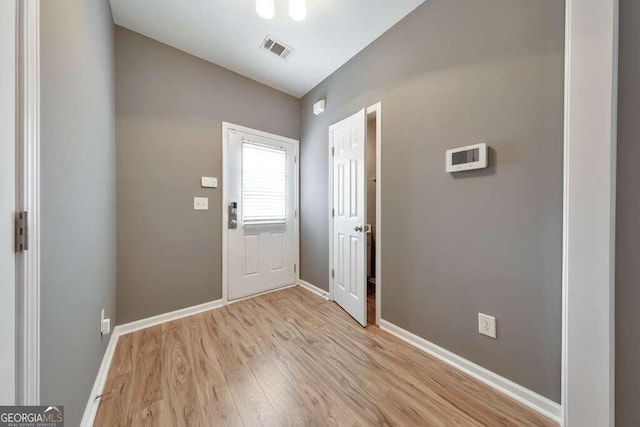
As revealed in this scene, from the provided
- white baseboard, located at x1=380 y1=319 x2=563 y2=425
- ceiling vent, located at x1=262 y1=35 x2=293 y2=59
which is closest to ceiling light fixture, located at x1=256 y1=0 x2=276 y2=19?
ceiling vent, located at x1=262 y1=35 x2=293 y2=59

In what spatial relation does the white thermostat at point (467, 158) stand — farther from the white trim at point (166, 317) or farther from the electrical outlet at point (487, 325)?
the white trim at point (166, 317)

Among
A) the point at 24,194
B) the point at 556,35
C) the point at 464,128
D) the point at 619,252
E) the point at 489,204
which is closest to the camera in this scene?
the point at 24,194

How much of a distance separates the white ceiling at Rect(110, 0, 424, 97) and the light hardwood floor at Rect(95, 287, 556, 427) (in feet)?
8.92

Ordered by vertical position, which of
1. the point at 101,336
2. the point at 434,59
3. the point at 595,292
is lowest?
the point at 101,336

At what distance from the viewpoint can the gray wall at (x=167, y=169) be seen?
2025 millimetres

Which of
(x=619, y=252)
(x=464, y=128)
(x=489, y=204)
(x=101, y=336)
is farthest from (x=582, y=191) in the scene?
(x=101, y=336)

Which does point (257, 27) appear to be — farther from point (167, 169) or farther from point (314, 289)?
point (314, 289)

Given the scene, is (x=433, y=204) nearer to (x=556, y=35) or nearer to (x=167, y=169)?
(x=556, y=35)

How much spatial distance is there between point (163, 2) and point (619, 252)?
3.23 metres

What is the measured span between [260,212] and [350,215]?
118 cm

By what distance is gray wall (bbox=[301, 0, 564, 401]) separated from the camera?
122 centimetres

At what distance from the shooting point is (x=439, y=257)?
168 cm

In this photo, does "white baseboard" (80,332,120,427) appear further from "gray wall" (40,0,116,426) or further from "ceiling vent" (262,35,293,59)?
"ceiling vent" (262,35,293,59)

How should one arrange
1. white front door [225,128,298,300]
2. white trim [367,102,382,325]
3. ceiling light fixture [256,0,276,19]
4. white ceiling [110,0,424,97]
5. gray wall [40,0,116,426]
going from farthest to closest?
white front door [225,128,298,300]
white trim [367,102,382,325]
white ceiling [110,0,424,97]
ceiling light fixture [256,0,276,19]
gray wall [40,0,116,426]
